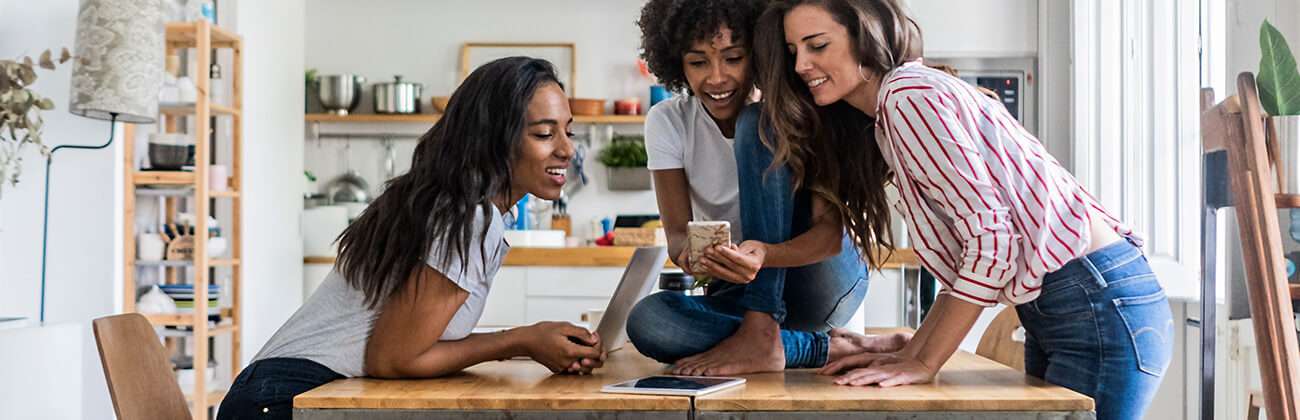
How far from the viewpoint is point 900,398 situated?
166cm

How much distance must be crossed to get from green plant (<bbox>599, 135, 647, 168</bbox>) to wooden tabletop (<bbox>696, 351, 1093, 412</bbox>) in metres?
4.40

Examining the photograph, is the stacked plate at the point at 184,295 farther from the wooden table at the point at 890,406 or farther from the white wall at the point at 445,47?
the wooden table at the point at 890,406

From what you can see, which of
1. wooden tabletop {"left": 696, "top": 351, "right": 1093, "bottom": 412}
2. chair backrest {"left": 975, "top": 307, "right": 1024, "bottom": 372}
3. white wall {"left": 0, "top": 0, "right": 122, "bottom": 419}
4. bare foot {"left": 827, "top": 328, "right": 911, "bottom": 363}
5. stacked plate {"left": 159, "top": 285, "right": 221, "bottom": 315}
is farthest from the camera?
stacked plate {"left": 159, "top": 285, "right": 221, "bottom": 315}

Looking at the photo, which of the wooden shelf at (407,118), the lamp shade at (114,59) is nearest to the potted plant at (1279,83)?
the lamp shade at (114,59)

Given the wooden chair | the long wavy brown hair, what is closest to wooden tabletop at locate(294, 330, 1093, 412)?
the long wavy brown hair

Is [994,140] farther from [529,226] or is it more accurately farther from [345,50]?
[345,50]

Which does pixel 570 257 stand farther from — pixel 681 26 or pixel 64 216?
pixel 681 26

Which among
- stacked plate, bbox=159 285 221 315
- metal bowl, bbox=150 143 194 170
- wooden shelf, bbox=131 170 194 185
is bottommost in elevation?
stacked plate, bbox=159 285 221 315

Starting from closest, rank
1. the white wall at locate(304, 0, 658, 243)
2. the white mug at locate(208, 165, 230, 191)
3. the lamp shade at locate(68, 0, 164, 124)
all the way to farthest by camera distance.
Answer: the lamp shade at locate(68, 0, 164, 124)
the white mug at locate(208, 165, 230, 191)
the white wall at locate(304, 0, 658, 243)

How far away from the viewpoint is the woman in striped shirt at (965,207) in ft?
5.72

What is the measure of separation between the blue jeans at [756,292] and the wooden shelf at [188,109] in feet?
9.93

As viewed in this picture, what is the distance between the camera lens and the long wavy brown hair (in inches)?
76.6

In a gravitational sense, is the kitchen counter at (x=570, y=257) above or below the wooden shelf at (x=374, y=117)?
below

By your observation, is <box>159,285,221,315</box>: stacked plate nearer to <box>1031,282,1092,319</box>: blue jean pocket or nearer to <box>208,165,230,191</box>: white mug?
<box>208,165,230,191</box>: white mug
